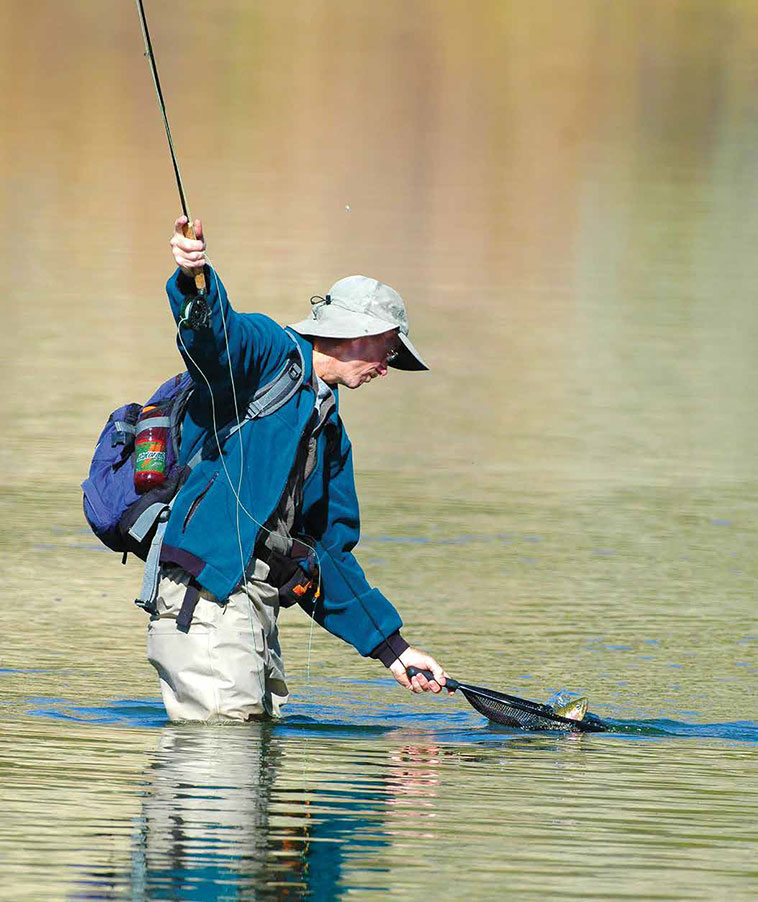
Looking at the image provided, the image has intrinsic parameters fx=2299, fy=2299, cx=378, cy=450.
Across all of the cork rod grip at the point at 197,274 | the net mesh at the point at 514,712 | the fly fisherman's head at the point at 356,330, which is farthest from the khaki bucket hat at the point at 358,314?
the net mesh at the point at 514,712

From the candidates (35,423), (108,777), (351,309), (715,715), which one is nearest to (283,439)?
(351,309)

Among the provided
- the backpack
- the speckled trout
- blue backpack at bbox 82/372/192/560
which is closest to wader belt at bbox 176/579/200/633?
the backpack

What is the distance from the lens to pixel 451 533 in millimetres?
12188

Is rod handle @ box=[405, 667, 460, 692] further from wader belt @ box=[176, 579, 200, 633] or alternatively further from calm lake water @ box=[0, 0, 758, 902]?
wader belt @ box=[176, 579, 200, 633]

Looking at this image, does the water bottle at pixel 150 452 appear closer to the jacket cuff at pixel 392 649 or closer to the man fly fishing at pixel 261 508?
the man fly fishing at pixel 261 508

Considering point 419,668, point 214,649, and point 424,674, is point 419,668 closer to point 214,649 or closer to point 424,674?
point 424,674

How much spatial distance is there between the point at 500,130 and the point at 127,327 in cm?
2284

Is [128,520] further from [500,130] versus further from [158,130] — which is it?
[500,130]

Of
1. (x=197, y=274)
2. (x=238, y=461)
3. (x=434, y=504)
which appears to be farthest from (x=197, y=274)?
(x=434, y=504)

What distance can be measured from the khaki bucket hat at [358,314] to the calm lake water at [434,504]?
136 centimetres

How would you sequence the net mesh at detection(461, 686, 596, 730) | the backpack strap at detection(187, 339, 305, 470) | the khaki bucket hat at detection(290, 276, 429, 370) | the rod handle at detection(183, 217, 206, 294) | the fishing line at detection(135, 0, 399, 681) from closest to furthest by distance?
the rod handle at detection(183, 217, 206, 294) < the fishing line at detection(135, 0, 399, 681) < the backpack strap at detection(187, 339, 305, 470) < the khaki bucket hat at detection(290, 276, 429, 370) < the net mesh at detection(461, 686, 596, 730)

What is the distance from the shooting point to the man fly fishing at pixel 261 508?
740 cm

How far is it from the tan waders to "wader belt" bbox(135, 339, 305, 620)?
0.14 ft

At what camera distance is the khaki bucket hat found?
7477 mm
